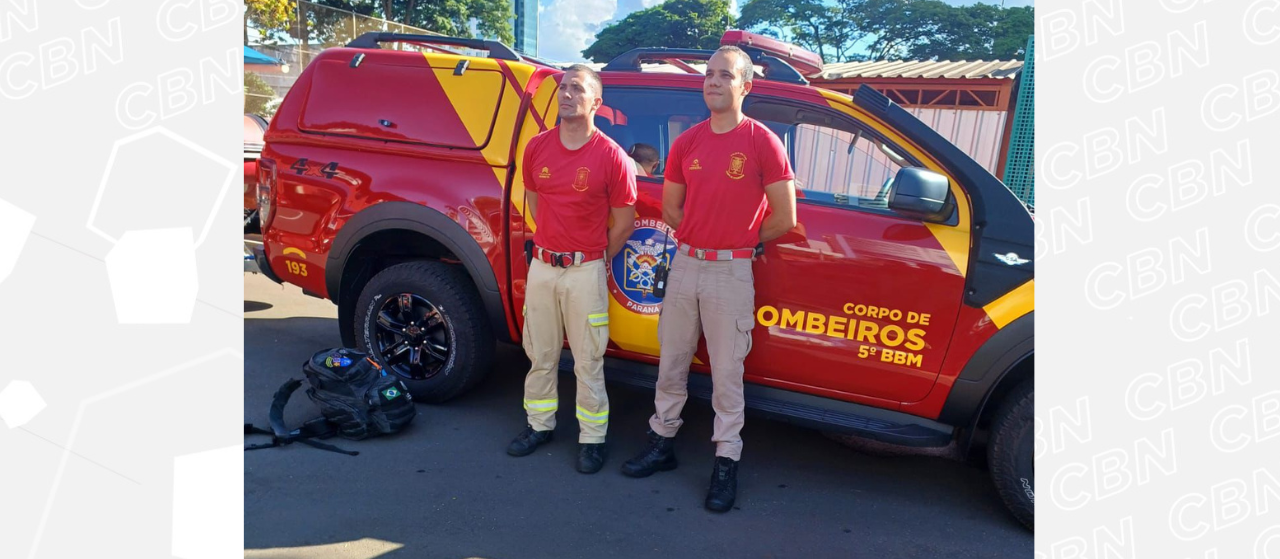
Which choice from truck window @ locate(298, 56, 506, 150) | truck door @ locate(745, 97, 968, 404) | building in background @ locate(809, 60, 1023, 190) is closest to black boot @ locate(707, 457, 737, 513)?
truck door @ locate(745, 97, 968, 404)

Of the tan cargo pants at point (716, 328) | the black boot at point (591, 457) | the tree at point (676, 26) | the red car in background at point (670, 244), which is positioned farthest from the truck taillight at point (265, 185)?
the tree at point (676, 26)

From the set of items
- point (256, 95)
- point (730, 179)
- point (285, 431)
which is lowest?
point (285, 431)

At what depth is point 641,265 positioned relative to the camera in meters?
3.69

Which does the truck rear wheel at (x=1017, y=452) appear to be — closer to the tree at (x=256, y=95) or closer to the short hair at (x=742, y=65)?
the short hair at (x=742, y=65)

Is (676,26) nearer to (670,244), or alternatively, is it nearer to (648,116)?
(648,116)

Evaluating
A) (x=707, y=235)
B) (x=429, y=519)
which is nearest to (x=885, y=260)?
(x=707, y=235)

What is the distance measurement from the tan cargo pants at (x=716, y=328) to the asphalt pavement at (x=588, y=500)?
402 millimetres

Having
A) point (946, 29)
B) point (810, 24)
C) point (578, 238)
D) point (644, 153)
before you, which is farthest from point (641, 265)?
point (810, 24)

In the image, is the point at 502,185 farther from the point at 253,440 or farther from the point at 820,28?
the point at 820,28

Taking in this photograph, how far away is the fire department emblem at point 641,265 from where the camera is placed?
3641 mm

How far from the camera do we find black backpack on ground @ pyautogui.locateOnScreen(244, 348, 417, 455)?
391 centimetres

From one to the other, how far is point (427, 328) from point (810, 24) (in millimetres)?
44365

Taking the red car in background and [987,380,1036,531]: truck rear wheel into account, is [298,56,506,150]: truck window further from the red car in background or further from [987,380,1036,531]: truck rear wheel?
[987,380,1036,531]: truck rear wheel

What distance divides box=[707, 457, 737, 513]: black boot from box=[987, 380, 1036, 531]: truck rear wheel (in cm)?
107
